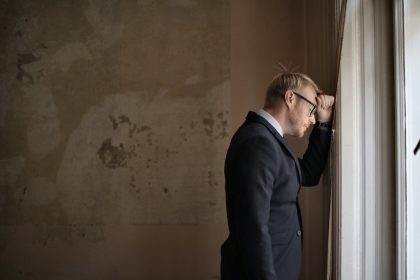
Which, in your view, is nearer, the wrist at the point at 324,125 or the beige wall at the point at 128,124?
the wrist at the point at 324,125

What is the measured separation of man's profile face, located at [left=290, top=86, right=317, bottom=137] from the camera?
4.84 ft

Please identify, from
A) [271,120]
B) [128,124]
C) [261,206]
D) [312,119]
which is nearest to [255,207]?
[261,206]

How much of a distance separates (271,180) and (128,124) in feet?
4.13

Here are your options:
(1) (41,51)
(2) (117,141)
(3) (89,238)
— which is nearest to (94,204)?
(3) (89,238)

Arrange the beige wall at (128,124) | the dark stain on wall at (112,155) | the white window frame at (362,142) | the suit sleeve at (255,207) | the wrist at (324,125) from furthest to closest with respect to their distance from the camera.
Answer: the dark stain on wall at (112,155) → the beige wall at (128,124) → the wrist at (324,125) → the white window frame at (362,142) → the suit sleeve at (255,207)

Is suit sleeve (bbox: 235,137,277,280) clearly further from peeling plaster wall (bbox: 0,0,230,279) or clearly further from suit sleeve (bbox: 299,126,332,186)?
peeling plaster wall (bbox: 0,0,230,279)

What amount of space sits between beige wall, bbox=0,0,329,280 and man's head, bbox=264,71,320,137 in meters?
0.59

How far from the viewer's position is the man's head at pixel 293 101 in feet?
4.84

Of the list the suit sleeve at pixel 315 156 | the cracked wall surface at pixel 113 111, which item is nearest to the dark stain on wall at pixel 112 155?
the cracked wall surface at pixel 113 111

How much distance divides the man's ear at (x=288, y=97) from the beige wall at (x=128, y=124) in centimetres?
63

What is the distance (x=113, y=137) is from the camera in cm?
234

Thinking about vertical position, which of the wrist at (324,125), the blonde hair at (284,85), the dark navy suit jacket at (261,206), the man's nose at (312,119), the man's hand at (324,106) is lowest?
the dark navy suit jacket at (261,206)

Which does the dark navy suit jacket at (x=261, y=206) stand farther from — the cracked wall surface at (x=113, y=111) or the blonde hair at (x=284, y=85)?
the cracked wall surface at (x=113, y=111)

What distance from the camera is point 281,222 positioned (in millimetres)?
1418
